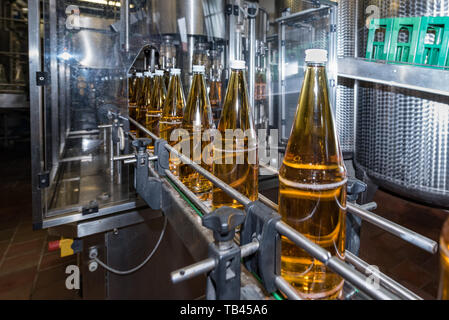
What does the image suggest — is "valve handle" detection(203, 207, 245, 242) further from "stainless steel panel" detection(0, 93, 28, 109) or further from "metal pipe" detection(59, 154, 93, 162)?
"stainless steel panel" detection(0, 93, 28, 109)

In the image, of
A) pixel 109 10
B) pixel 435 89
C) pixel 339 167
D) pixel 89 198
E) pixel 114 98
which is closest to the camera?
pixel 339 167

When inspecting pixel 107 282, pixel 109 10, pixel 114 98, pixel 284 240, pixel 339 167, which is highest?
pixel 109 10

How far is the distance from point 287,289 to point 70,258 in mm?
2268

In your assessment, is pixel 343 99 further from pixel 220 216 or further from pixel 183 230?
pixel 220 216

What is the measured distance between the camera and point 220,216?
0.34 metres

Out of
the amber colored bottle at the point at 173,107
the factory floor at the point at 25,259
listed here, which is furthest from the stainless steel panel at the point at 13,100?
the amber colored bottle at the point at 173,107

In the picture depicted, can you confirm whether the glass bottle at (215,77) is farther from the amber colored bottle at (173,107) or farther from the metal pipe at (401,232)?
the metal pipe at (401,232)

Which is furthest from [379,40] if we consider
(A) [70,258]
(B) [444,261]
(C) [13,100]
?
(C) [13,100]

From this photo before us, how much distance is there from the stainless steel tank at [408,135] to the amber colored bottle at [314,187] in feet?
5.86

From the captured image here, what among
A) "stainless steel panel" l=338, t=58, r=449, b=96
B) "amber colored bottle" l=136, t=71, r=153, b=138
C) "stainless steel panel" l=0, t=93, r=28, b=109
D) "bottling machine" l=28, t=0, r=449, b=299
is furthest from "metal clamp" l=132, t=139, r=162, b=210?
"stainless steel panel" l=0, t=93, r=28, b=109

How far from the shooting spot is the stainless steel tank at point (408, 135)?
181 centimetres

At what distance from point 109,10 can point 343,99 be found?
197 cm

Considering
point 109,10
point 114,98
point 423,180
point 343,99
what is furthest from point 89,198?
point 343,99

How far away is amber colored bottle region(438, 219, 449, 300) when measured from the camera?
275 mm
